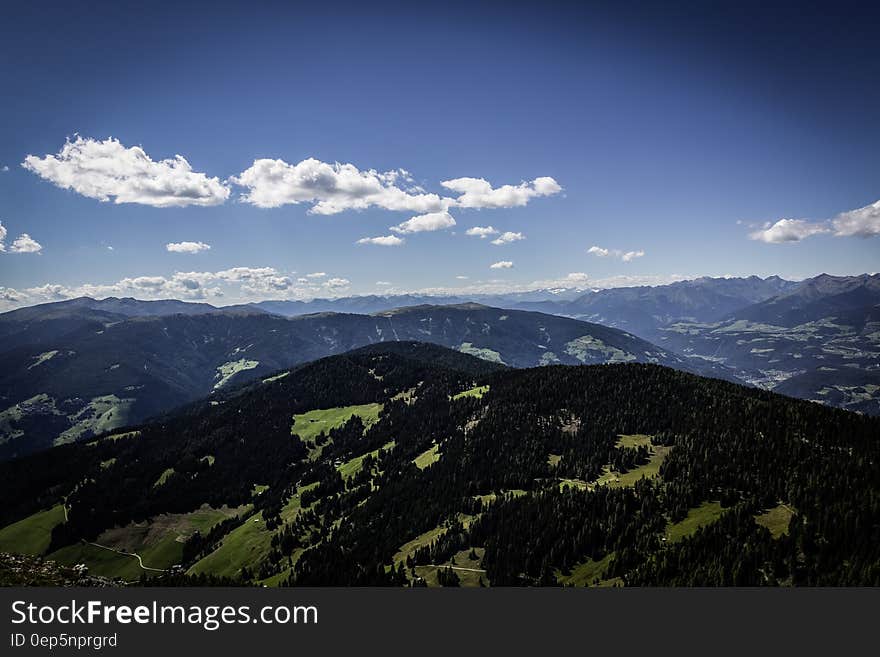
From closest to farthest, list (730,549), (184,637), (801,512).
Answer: (184,637) < (730,549) < (801,512)

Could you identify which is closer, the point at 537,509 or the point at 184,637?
the point at 184,637

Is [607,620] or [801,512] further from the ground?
[607,620]

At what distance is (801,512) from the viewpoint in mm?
103938

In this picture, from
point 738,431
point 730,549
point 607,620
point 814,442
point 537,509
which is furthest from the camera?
point 738,431

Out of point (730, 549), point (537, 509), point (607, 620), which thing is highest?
point (607, 620)

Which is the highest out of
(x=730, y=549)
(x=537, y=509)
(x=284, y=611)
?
(x=284, y=611)

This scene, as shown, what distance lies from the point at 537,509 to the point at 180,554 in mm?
150849

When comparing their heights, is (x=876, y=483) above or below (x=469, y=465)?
above

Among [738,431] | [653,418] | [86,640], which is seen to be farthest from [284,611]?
[653,418]

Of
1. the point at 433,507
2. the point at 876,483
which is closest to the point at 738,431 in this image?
the point at 876,483

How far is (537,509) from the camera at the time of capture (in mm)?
132750

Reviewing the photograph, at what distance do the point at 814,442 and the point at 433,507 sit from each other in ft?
398

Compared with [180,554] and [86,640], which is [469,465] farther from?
[86,640]

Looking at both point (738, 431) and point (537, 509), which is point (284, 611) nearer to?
point (537, 509)
